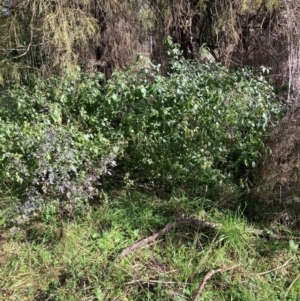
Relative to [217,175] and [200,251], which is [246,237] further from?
[217,175]

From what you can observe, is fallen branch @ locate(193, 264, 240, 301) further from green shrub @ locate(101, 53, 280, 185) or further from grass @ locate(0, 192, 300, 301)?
green shrub @ locate(101, 53, 280, 185)

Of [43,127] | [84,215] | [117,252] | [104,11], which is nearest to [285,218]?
[117,252]

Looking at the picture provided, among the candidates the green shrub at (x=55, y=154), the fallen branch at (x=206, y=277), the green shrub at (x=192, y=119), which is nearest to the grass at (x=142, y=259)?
the fallen branch at (x=206, y=277)

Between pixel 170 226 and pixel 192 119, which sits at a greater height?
pixel 192 119

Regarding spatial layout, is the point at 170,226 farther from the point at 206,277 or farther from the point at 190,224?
the point at 206,277

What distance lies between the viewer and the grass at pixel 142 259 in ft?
9.24

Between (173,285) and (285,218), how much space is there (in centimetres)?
125

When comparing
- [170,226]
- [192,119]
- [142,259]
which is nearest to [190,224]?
[170,226]

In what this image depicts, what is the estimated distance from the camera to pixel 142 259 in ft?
10.2

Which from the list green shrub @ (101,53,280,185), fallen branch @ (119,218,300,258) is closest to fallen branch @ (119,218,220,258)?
fallen branch @ (119,218,300,258)

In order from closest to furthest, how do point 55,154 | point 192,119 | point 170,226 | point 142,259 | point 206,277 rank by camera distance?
point 206,277
point 142,259
point 55,154
point 170,226
point 192,119

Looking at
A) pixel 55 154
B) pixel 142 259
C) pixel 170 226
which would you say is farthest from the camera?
pixel 170 226

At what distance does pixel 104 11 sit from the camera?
5363mm

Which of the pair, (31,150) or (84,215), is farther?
(84,215)
